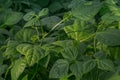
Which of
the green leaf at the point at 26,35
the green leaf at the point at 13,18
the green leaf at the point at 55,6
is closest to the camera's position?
the green leaf at the point at 26,35

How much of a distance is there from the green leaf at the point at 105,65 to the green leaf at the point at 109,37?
0.08m

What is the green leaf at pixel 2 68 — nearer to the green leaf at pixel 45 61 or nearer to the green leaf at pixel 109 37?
the green leaf at pixel 45 61

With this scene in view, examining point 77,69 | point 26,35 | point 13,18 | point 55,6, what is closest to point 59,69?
point 77,69

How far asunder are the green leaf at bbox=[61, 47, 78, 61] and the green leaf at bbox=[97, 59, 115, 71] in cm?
8

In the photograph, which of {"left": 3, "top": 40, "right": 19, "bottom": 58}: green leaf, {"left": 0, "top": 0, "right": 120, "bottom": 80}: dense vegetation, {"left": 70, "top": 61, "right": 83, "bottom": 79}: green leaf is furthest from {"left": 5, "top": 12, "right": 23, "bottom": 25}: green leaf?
{"left": 70, "top": 61, "right": 83, "bottom": 79}: green leaf

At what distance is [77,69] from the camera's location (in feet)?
3.67

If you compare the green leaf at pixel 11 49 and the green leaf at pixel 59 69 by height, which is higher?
the green leaf at pixel 11 49

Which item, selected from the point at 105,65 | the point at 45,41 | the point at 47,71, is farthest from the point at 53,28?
the point at 105,65

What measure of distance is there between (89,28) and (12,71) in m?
0.32

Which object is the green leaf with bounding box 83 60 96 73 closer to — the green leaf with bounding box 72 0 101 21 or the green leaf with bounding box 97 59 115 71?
the green leaf with bounding box 97 59 115 71

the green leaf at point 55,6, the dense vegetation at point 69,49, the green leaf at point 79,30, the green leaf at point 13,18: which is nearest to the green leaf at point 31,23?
the dense vegetation at point 69,49

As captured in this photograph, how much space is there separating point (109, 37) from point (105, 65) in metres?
0.12

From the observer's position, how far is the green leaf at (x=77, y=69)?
1.10 metres

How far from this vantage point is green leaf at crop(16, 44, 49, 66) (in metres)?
1.17
